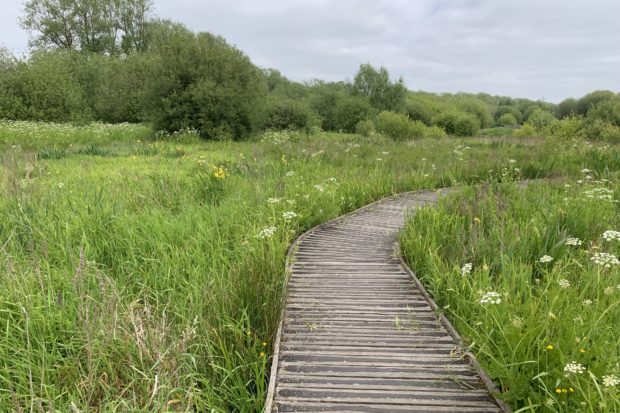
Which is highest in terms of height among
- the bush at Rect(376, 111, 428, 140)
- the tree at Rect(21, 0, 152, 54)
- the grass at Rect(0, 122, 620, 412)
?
the tree at Rect(21, 0, 152, 54)

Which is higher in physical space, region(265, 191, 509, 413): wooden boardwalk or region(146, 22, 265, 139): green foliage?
region(146, 22, 265, 139): green foliage

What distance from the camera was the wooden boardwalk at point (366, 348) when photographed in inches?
108

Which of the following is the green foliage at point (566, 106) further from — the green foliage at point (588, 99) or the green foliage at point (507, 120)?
the green foliage at point (507, 120)

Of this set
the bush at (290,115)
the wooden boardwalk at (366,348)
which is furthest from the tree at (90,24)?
the wooden boardwalk at (366,348)

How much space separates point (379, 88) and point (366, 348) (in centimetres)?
5149

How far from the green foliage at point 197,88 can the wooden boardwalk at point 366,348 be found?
14.1 m

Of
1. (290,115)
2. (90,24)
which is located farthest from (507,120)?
(90,24)

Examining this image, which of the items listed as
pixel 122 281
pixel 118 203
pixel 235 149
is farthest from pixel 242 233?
pixel 235 149

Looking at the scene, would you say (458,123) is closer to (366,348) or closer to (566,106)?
(566,106)

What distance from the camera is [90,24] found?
138ft

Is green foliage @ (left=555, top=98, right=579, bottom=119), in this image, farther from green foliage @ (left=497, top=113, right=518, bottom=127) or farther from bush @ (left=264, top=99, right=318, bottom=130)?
bush @ (left=264, top=99, right=318, bottom=130)

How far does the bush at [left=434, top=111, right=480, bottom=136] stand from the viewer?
43384 mm

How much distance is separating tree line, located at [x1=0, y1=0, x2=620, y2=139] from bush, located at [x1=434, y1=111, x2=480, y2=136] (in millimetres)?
125

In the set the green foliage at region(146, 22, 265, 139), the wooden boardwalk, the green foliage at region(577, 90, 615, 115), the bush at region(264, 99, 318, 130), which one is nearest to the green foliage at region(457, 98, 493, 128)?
the green foliage at region(577, 90, 615, 115)
